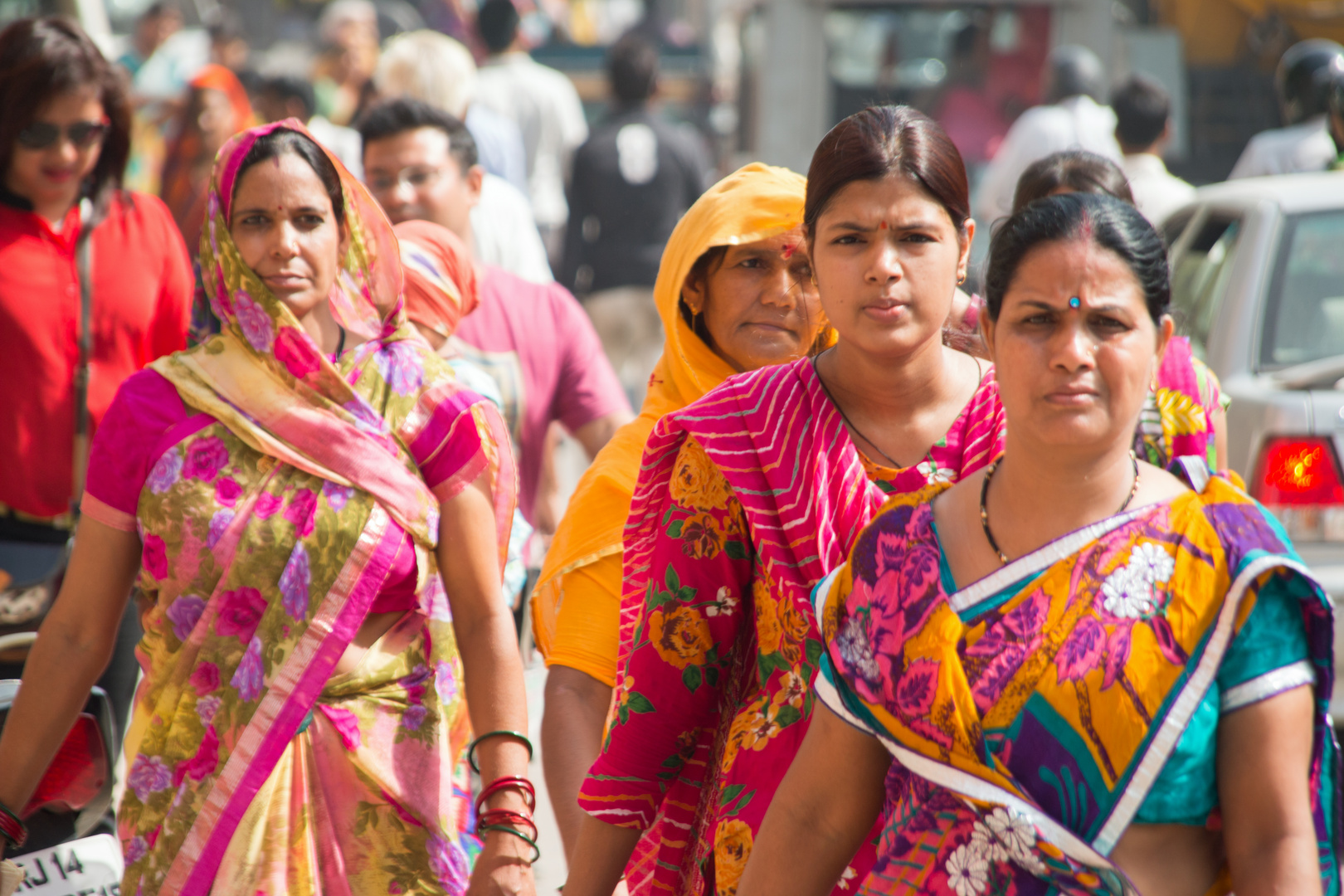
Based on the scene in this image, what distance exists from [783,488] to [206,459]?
3.60 feet

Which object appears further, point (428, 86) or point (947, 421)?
point (428, 86)

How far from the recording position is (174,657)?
2.73 meters

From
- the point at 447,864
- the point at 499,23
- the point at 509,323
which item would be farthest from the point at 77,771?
the point at 499,23

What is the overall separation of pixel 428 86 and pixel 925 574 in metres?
4.90

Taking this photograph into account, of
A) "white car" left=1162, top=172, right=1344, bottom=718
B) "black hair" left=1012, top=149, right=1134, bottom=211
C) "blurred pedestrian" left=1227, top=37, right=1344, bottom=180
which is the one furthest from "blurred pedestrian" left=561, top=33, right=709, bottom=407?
"black hair" left=1012, top=149, right=1134, bottom=211

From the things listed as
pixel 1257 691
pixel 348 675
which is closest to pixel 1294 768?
pixel 1257 691

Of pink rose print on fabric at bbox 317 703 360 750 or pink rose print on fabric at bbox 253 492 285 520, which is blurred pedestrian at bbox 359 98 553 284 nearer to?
pink rose print on fabric at bbox 253 492 285 520

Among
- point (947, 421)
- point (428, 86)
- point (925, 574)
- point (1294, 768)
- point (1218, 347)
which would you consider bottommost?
point (1294, 768)

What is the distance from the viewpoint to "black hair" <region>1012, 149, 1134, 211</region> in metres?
3.53

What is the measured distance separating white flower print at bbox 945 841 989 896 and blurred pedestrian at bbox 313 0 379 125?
8.10 metres

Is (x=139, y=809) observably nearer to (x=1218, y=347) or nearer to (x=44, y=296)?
(x=44, y=296)

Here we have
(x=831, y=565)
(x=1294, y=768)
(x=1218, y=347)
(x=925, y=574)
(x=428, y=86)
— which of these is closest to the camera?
(x=1294, y=768)

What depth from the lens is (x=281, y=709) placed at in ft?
8.75

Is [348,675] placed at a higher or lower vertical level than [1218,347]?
lower
